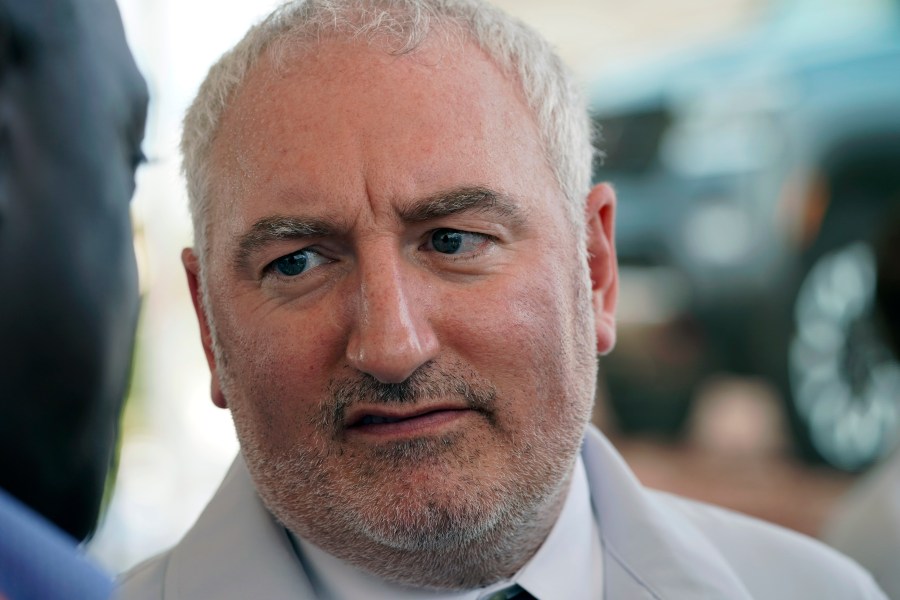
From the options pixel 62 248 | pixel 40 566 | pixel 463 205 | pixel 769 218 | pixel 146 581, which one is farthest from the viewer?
pixel 769 218

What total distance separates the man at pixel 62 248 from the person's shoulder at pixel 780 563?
106 centimetres

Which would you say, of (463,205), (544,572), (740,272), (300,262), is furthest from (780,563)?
(740,272)

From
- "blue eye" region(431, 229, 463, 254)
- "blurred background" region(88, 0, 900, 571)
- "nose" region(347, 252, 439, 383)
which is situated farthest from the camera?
"blurred background" region(88, 0, 900, 571)

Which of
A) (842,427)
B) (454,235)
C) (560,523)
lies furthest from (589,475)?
(842,427)

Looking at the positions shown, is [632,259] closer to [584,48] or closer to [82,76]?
[584,48]

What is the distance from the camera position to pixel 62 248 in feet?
2.35

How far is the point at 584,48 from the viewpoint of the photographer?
5406mm

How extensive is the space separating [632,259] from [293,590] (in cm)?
390

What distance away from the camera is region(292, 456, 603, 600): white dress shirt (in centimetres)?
129

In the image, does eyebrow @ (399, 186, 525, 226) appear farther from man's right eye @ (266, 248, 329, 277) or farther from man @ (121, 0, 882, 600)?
man's right eye @ (266, 248, 329, 277)

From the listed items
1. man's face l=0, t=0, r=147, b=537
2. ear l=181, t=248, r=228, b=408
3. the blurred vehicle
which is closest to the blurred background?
the blurred vehicle

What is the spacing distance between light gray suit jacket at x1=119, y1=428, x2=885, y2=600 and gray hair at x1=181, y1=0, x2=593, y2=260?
1.28ft

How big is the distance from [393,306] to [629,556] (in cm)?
57

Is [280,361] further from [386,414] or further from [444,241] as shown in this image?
[444,241]
